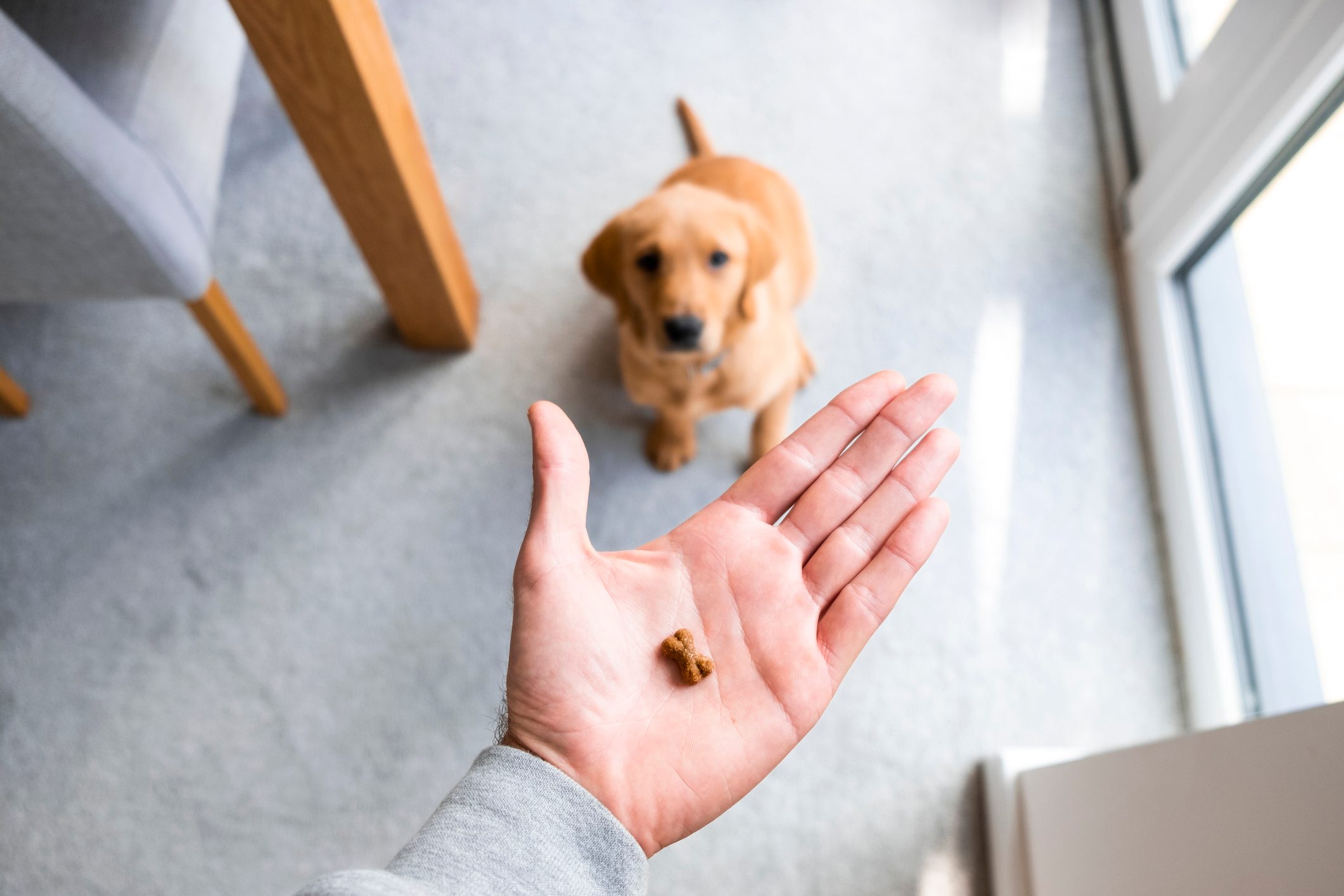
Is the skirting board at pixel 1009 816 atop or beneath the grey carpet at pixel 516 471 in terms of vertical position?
beneath

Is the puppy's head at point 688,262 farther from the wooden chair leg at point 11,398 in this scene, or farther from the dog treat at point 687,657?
the wooden chair leg at point 11,398

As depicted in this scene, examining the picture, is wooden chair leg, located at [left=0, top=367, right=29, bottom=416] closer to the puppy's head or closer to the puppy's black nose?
the puppy's head

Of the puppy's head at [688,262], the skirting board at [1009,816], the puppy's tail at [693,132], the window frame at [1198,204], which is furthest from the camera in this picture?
the puppy's tail at [693,132]

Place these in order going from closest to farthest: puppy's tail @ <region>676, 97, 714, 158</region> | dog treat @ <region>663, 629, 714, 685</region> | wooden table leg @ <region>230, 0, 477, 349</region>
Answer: dog treat @ <region>663, 629, 714, 685</region> < wooden table leg @ <region>230, 0, 477, 349</region> < puppy's tail @ <region>676, 97, 714, 158</region>

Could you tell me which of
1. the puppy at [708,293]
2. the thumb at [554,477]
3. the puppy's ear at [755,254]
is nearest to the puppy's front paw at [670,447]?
the puppy at [708,293]

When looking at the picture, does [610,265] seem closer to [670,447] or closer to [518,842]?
[670,447]

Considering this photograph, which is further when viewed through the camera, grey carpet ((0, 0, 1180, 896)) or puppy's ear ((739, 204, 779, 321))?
grey carpet ((0, 0, 1180, 896))

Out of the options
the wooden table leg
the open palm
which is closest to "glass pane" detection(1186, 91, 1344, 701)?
the open palm
